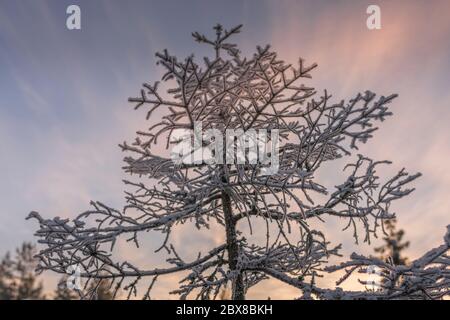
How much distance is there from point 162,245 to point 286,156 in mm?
2748

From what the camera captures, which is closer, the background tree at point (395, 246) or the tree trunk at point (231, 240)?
the tree trunk at point (231, 240)

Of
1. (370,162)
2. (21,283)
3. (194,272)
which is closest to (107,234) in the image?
(194,272)

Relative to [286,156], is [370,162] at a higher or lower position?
lower

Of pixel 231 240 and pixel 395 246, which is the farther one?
pixel 395 246

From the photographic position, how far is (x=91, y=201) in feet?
19.0

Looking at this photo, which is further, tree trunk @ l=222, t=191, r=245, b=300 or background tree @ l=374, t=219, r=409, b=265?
background tree @ l=374, t=219, r=409, b=265

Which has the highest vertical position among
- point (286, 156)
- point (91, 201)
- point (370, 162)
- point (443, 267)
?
point (286, 156)
